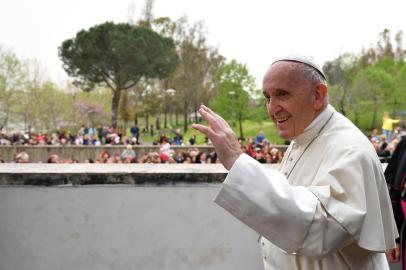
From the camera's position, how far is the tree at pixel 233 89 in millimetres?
Result: 40219

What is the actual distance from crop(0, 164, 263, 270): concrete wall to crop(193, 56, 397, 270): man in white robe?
4.33 feet

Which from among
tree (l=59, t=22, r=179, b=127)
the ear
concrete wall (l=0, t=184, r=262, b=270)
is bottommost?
concrete wall (l=0, t=184, r=262, b=270)

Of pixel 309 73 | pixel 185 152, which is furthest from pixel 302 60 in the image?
pixel 185 152

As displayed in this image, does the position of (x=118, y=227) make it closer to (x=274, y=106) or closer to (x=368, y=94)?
(x=274, y=106)

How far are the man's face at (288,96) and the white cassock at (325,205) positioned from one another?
14 cm

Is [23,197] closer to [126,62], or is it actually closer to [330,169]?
[330,169]

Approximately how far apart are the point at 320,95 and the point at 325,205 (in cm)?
46

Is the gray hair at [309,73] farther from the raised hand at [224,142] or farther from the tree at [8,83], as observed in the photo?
the tree at [8,83]

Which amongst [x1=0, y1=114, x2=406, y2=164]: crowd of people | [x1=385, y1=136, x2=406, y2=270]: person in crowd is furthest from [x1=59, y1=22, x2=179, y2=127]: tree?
[x1=385, y1=136, x2=406, y2=270]: person in crowd

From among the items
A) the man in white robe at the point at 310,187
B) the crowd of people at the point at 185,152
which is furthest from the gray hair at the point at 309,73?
the crowd of people at the point at 185,152

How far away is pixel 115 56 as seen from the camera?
45.5 metres

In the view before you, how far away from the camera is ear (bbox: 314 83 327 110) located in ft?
5.47

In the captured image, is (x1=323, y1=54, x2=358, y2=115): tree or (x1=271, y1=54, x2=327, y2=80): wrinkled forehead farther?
(x1=323, y1=54, x2=358, y2=115): tree

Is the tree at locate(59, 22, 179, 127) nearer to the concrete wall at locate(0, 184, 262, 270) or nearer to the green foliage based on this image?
the green foliage
